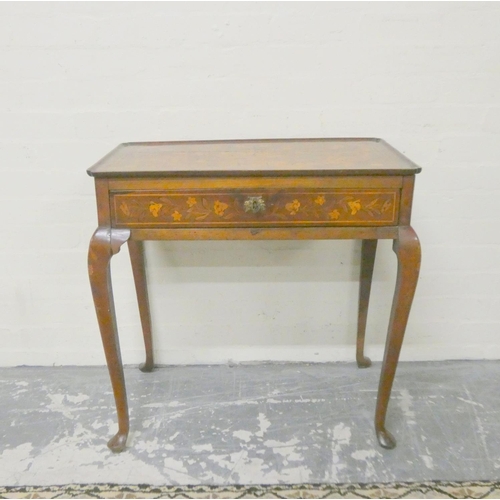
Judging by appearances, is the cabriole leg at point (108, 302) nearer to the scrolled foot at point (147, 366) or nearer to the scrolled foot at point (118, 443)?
the scrolled foot at point (118, 443)

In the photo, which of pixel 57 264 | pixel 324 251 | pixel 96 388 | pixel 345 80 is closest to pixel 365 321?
pixel 324 251

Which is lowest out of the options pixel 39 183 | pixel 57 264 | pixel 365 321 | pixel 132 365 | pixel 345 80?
pixel 132 365

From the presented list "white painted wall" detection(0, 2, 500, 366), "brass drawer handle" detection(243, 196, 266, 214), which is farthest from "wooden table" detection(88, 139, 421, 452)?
"white painted wall" detection(0, 2, 500, 366)

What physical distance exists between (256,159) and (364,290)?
2.51 ft

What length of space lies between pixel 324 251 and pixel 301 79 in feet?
2.15

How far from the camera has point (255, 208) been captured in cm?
132

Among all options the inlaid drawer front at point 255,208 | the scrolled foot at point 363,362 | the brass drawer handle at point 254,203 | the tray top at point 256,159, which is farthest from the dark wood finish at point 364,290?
the brass drawer handle at point 254,203

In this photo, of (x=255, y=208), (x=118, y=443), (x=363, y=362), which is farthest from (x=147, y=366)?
(x=255, y=208)

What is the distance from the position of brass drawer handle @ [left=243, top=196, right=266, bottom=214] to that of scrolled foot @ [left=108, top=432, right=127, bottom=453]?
34.7 inches

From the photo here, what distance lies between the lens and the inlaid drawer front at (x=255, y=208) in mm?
1316

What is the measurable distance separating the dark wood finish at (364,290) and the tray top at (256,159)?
16.0 inches

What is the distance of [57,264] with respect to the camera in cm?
194

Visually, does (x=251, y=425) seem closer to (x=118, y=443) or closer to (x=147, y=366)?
(x=118, y=443)

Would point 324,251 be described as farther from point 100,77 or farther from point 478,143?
point 100,77
